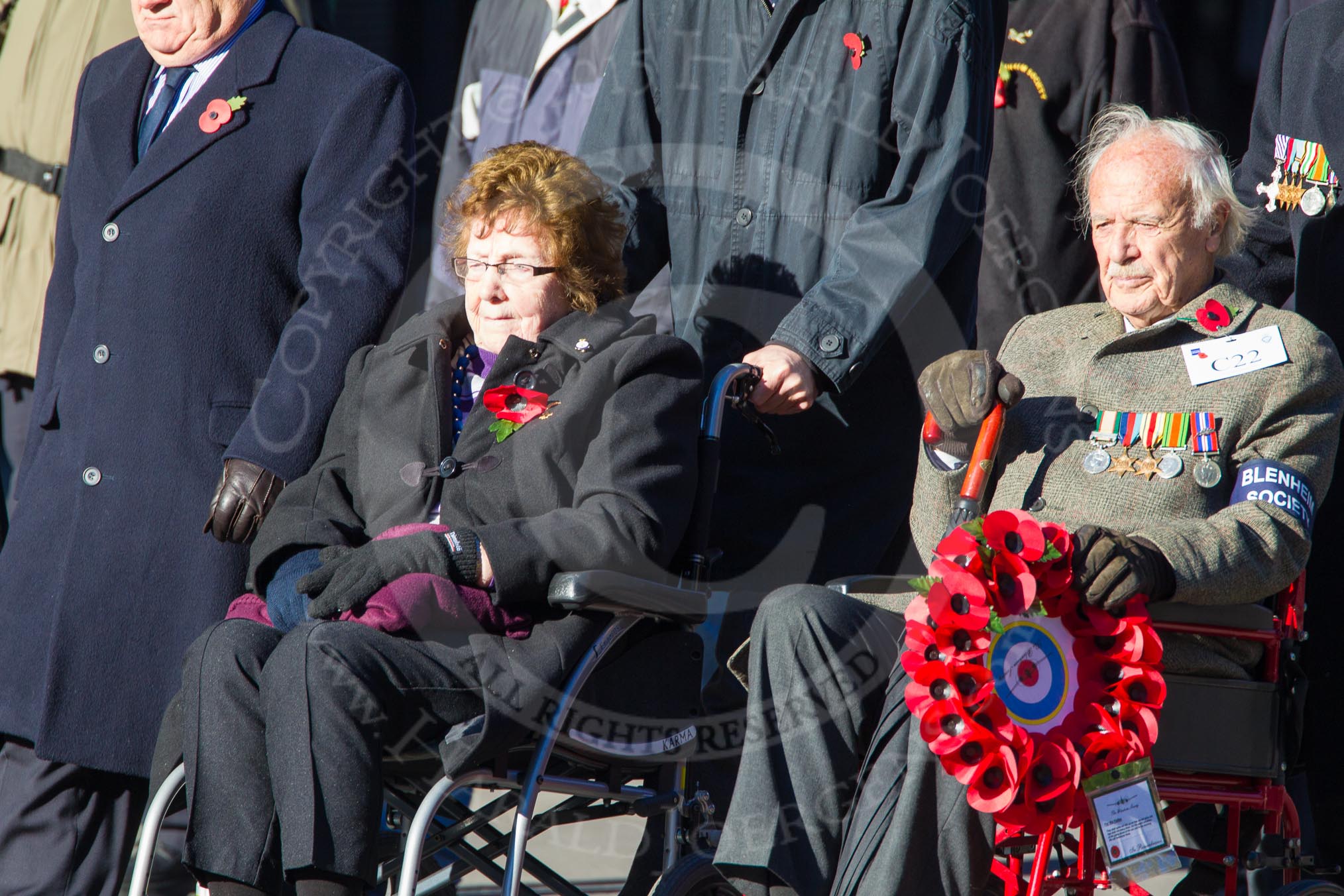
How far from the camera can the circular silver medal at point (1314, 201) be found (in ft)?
10.6

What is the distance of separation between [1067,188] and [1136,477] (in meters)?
1.49

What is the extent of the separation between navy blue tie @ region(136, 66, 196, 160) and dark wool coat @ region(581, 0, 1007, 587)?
0.85m

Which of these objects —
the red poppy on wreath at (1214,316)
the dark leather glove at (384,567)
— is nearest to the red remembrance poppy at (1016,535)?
the red poppy on wreath at (1214,316)

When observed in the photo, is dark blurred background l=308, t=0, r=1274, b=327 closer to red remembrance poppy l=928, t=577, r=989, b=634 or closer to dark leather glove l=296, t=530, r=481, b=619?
dark leather glove l=296, t=530, r=481, b=619

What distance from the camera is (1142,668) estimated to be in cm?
227

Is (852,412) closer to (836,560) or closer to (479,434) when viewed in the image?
(836,560)

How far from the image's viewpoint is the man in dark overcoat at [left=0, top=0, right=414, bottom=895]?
292 centimetres

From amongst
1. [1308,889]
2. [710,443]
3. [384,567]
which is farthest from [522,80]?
[1308,889]

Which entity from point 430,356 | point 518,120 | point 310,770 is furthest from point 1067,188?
point 310,770

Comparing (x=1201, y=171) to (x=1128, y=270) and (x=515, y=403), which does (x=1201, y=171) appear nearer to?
(x=1128, y=270)

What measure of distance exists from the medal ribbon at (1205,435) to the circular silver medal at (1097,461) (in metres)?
0.14

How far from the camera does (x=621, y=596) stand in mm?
2482

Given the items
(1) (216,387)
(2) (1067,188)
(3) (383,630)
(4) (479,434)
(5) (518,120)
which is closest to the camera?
(3) (383,630)

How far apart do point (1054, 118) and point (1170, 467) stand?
1.58 m
